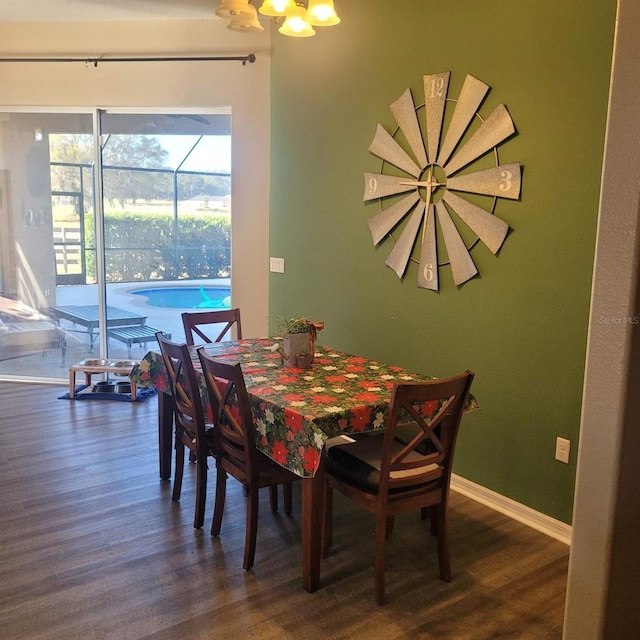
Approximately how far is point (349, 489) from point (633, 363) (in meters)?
1.23

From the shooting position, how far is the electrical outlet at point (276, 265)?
4.67 m

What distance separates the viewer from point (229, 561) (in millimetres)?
2572

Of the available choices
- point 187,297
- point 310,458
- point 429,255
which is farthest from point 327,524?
point 187,297

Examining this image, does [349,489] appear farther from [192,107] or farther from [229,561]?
[192,107]

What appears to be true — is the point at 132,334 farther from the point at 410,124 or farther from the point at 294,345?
the point at 410,124

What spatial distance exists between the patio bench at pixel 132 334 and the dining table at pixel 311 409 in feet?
7.80

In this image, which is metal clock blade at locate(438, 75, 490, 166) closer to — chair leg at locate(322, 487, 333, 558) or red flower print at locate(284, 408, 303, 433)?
red flower print at locate(284, 408, 303, 433)

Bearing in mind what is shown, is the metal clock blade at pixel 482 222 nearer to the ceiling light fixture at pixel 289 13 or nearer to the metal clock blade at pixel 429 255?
the metal clock blade at pixel 429 255

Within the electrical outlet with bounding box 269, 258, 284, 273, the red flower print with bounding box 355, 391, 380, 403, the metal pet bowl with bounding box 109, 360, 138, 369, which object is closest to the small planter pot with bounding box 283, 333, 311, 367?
the red flower print with bounding box 355, 391, 380, 403

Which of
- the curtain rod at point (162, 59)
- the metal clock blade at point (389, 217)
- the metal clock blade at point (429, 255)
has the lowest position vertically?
the metal clock blade at point (429, 255)

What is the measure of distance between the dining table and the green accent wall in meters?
0.52

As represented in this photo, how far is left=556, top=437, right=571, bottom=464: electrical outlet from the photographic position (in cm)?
279

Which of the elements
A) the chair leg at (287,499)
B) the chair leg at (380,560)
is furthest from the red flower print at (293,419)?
the chair leg at (287,499)

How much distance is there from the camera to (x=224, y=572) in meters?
2.49
